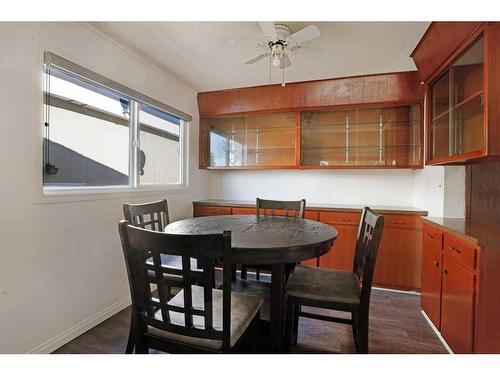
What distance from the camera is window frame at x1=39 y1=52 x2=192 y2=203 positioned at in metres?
1.77

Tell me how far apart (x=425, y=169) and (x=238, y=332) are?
8.73 ft

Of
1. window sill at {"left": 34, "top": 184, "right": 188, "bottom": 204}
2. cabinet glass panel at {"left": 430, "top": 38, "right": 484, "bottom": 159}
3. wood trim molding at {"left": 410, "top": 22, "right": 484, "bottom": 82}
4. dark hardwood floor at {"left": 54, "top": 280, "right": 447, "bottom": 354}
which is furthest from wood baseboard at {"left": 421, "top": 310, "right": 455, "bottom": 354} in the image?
window sill at {"left": 34, "top": 184, "right": 188, "bottom": 204}

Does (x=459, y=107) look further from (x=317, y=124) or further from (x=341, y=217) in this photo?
(x=317, y=124)

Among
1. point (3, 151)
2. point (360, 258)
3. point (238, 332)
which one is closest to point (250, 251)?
point (238, 332)

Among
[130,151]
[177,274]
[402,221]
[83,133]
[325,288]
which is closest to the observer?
[177,274]

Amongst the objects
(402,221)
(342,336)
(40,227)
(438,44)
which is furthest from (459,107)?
(40,227)

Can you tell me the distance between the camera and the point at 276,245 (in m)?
1.37

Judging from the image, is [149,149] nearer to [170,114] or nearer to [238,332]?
[170,114]

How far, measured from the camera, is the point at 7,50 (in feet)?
4.95

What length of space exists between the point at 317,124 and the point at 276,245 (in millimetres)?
2405

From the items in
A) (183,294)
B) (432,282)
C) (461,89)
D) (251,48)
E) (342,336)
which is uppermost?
→ (251,48)

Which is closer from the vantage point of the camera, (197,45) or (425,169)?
(197,45)

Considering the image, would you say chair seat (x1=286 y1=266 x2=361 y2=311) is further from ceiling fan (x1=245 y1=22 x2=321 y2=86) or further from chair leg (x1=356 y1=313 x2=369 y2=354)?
ceiling fan (x1=245 y1=22 x2=321 y2=86)

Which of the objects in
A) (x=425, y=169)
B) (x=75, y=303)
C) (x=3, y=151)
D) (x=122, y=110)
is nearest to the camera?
(x=3, y=151)
